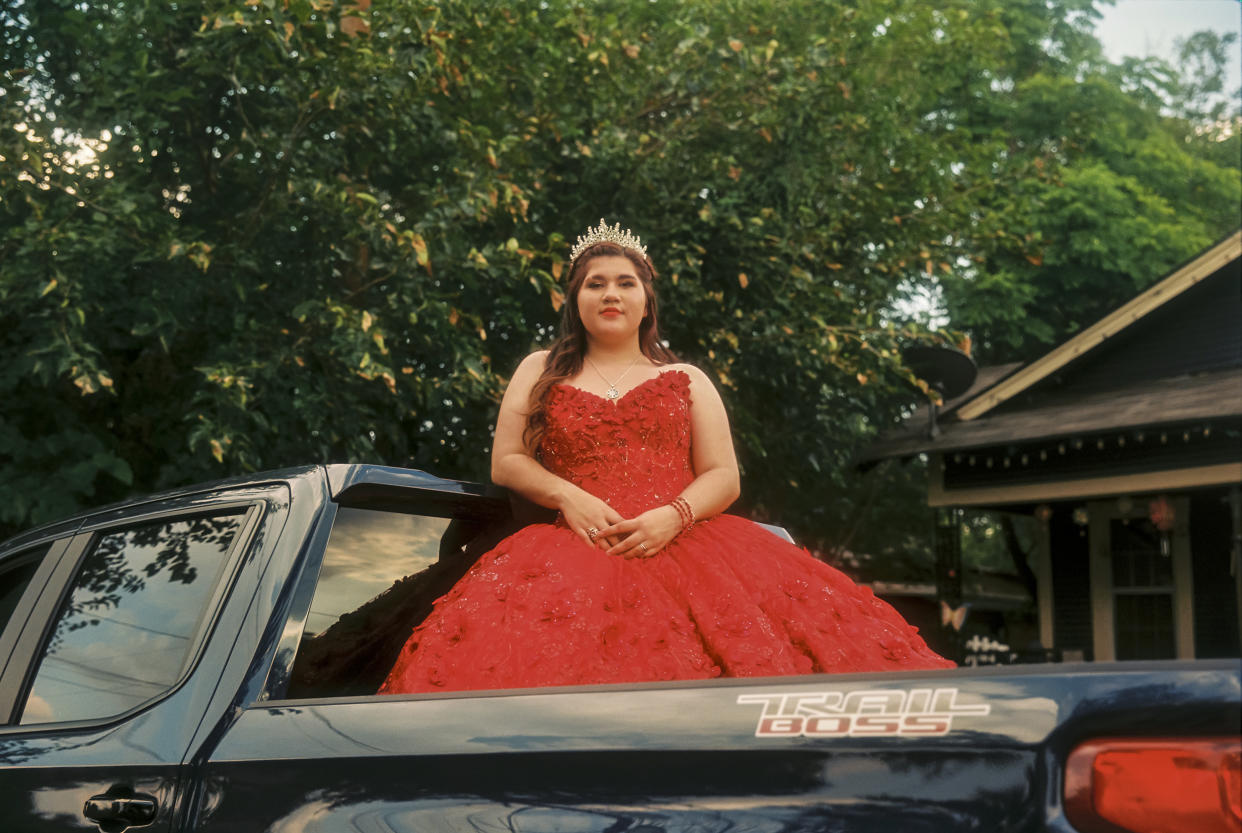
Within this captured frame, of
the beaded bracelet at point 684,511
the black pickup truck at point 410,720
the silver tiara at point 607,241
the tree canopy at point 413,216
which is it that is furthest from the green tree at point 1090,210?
the black pickup truck at point 410,720

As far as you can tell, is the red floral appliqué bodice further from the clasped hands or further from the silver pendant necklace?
the clasped hands

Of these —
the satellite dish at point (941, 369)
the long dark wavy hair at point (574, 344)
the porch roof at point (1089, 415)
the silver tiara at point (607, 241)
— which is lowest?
the porch roof at point (1089, 415)

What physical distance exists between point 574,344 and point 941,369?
10.1 m

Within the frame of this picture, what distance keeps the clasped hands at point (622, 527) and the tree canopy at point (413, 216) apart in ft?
15.1

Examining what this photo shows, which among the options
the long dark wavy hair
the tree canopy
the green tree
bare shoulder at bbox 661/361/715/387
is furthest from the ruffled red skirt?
the green tree

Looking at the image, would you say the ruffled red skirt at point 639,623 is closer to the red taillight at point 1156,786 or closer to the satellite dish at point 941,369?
the red taillight at point 1156,786

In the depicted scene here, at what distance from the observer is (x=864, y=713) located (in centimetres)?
146

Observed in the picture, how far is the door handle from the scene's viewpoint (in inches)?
81.9

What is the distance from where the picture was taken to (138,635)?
2518mm

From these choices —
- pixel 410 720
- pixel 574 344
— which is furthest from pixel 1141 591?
pixel 410 720

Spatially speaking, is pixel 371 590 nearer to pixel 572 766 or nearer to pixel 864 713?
pixel 572 766

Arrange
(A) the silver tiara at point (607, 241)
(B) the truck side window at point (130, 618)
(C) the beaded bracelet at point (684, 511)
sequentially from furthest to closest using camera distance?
(A) the silver tiara at point (607, 241)
(C) the beaded bracelet at point (684, 511)
(B) the truck side window at point (130, 618)

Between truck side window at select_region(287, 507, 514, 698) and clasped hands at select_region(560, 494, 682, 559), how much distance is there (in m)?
0.34

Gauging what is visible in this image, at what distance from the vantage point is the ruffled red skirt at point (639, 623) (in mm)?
2260
